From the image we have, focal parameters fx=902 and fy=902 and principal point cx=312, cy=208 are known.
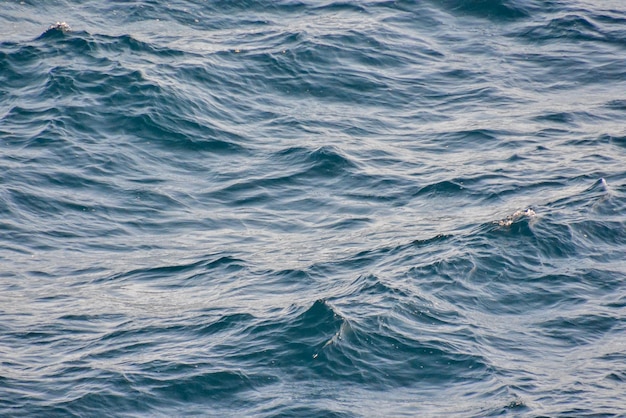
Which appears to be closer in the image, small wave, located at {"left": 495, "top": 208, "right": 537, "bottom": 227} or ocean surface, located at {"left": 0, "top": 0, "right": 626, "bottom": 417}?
ocean surface, located at {"left": 0, "top": 0, "right": 626, "bottom": 417}

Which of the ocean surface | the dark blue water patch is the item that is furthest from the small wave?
the dark blue water patch

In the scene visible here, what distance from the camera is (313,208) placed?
18.9 m

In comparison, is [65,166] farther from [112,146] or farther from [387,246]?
[387,246]

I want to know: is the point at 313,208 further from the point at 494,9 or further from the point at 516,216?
the point at 494,9

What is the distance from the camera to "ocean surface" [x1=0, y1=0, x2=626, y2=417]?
1269 centimetres

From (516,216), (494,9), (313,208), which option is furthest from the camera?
(494,9)

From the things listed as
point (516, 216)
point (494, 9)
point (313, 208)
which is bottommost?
point (313, 208)

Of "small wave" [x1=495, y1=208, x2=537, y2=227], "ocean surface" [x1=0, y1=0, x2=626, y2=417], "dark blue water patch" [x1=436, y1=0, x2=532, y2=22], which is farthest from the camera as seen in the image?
"dark blue water patch" [x1=436, y1=0, x2=532, y2=22]

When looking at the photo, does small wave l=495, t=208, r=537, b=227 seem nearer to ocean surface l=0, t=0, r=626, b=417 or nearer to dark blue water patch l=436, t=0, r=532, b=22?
ocean surface l=0, t=0, r=626, b=417

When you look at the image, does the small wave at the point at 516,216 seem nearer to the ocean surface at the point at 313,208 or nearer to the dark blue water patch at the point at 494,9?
the ocean surface at the point at 313,208

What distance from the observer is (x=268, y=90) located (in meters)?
24.2

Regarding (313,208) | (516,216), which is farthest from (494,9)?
(516,216)

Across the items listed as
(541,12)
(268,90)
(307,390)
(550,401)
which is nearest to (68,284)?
(307,390)

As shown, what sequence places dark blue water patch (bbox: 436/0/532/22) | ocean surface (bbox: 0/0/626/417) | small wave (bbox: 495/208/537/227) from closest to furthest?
ocean surface (bbox: 0/0/626/417), small wave (bbox: 495/208/537/227), dark blue water patch (bbox: 436/0/532/22)
